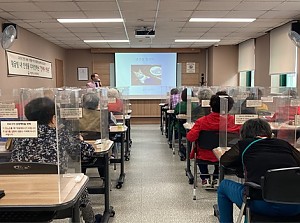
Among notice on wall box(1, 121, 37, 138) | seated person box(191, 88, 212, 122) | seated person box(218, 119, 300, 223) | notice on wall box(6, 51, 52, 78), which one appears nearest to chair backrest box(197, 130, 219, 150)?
seated person box(218, 119, 300, 223)

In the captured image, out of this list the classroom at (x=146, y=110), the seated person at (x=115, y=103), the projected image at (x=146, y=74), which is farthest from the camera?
the projected image at (x=146, y=74)

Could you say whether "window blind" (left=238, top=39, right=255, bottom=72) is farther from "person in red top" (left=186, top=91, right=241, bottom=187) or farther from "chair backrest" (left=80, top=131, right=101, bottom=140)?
"chair backrest" (left=80, top=131, right=101, bottom=140)

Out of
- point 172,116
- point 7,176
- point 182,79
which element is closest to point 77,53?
point 182,79

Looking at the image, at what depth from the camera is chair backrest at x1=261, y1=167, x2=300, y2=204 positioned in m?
1.84

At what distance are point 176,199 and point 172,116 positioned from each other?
312 centimetres

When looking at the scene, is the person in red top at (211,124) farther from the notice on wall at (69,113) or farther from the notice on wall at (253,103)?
the notice on wall at (69,113)

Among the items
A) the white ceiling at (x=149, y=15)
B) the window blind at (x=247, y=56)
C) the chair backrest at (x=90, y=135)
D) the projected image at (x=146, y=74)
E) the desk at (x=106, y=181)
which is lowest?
the desk at (x=106, y=181)

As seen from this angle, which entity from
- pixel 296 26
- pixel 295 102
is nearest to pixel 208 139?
pixel 295 102

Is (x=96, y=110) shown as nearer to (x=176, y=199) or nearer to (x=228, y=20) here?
(x=176, y=199)

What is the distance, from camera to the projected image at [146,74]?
11.2 metres

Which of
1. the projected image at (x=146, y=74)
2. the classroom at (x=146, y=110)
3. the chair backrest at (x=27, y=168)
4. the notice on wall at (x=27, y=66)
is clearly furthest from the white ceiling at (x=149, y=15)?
the chair backrest at (x=27, y=168)

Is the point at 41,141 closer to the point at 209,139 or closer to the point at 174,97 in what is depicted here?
the point at 209,139

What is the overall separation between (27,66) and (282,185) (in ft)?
21.8

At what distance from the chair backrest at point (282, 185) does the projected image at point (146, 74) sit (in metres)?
9.47
